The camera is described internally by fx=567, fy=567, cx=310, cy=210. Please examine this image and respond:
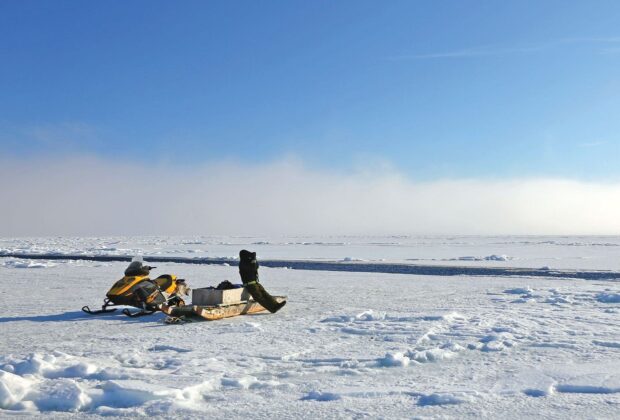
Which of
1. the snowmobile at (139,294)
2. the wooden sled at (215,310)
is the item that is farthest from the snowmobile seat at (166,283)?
the wooden sled at (215,310)

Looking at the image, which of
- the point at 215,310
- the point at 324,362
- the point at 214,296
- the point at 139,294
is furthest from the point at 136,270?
the point at 324,362

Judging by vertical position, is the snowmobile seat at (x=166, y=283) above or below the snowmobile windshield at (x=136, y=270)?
below

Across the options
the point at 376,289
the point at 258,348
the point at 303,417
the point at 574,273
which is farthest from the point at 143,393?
the point at 574,273

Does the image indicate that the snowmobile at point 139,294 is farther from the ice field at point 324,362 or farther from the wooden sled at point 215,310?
the wooden sled at point 215,310

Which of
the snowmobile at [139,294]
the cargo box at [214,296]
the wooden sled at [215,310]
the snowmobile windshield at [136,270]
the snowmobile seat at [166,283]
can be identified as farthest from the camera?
the snowmobile seat at [166,283]

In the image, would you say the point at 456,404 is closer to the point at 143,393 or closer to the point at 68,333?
the point at 143,393

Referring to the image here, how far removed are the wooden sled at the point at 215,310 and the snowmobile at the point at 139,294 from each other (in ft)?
2.42

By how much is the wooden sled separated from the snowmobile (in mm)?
738

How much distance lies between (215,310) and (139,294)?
1589 millimetres

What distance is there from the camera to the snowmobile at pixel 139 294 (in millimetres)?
9906

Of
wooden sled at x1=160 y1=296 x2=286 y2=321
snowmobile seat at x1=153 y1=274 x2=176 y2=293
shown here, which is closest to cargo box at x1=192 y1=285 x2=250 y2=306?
wooden sled at x1=160 y1=296 x2=286 y2=321

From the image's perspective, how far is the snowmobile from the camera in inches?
390

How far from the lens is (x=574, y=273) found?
22.0 metres

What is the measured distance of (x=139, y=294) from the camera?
9969 mm
